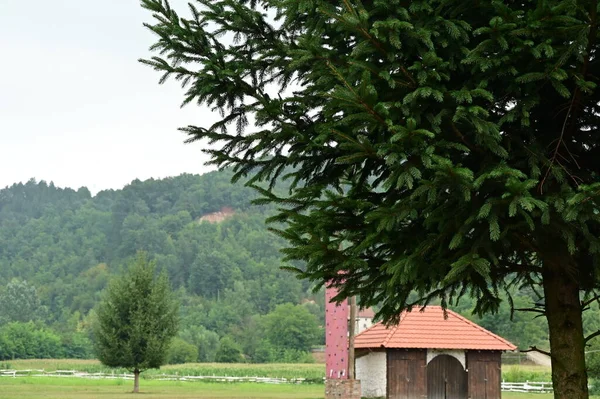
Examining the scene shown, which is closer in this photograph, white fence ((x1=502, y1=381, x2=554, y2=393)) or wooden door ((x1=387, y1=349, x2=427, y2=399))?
wooden door ((x1=387, y1=349, x2=427, y2=399))

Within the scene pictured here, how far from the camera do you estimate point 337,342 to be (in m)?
26.6

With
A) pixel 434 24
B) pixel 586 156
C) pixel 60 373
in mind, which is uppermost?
pixel 434 24

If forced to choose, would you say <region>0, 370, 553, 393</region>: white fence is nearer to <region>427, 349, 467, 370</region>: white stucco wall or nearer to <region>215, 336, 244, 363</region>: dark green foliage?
<region>427, 349, 467, 370</region>: white stucco wall

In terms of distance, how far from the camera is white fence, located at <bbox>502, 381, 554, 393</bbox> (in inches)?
1820

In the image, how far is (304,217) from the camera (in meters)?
8.52

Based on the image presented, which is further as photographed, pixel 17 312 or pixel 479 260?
pixel 17 312

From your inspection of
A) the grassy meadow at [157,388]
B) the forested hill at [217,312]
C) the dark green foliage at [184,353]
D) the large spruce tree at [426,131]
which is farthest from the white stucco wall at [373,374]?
the dark green foliage at [184,353]

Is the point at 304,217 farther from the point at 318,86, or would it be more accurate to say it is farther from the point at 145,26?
the point at 145,26

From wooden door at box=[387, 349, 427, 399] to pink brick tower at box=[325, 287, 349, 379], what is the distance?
2517 millimetres

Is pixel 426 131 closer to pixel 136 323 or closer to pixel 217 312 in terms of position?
pixel 136 323

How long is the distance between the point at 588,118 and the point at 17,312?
A: 519 feet

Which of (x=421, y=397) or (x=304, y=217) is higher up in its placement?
(x=304, y=217)

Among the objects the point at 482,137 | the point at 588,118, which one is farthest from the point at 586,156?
the point at 482,137

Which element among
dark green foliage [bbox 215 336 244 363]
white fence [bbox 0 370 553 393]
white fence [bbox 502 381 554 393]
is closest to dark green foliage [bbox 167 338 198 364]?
dark green foliage [bbox 215 336 244 363]
